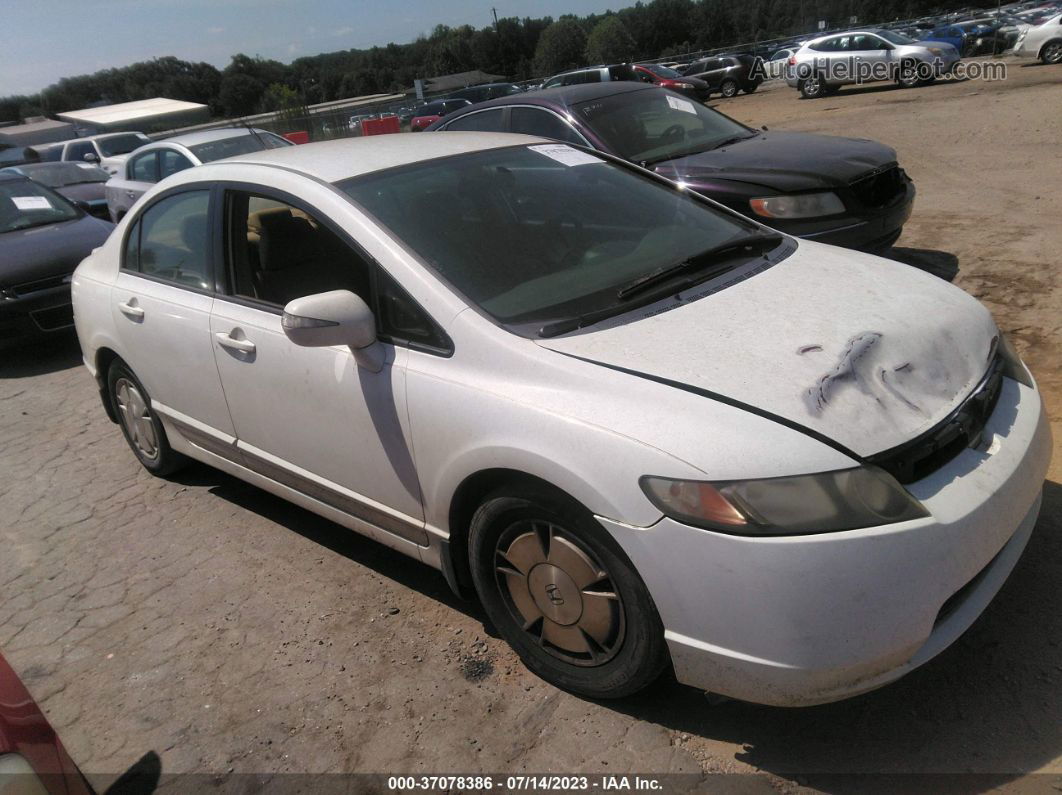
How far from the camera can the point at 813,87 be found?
2409 centimetres

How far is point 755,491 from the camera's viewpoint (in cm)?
210

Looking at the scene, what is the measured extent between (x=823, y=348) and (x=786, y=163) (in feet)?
12.5

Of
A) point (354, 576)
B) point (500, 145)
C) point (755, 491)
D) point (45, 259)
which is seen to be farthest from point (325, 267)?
point (45, 259)

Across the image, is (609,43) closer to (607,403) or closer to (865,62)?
(865,62)

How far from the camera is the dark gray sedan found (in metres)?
7.24

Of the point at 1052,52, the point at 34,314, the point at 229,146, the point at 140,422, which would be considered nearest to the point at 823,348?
the point at 140,422

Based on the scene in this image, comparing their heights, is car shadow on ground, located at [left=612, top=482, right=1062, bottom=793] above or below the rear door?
below

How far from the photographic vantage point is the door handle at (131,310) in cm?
401

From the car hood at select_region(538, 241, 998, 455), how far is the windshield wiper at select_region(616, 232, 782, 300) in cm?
10

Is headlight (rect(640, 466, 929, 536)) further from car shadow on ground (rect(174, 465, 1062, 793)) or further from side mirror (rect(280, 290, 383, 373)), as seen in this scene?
side mirror (rect(280, 290, 383, 373))

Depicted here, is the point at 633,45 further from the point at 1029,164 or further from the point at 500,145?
the point at 500,145

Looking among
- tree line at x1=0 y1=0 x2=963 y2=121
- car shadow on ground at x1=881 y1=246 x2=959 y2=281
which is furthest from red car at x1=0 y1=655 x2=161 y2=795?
tree line at x1=0 y1=0 x2=963 y2=121

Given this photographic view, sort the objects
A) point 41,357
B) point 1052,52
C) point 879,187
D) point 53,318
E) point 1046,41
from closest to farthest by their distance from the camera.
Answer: point 879,187, point 53,318, point 41,357, point 1046,41, point 1052,52

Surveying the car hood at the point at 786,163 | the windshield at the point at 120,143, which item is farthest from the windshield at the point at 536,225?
the windshield at the point at 120,143
